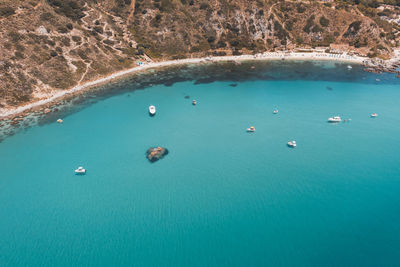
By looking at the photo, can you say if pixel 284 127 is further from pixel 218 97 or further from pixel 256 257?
pixel 256 257

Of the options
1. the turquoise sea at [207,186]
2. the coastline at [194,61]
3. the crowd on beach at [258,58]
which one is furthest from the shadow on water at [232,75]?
the turquoise sea at [207,186]

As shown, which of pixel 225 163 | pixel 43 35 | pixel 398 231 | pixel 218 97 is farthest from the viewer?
pixel 43 35

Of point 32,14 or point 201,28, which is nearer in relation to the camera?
point 32,14

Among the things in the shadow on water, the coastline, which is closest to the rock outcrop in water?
the shadow on water

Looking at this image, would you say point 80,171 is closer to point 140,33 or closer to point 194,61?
point 194,61

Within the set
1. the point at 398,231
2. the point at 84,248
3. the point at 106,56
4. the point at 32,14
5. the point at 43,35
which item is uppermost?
the point at 32,14

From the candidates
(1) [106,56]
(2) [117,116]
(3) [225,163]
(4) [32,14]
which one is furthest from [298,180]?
(4) [32,14]

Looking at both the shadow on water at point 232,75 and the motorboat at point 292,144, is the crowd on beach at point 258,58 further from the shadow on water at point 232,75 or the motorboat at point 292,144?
the motorboat at point 292,144
